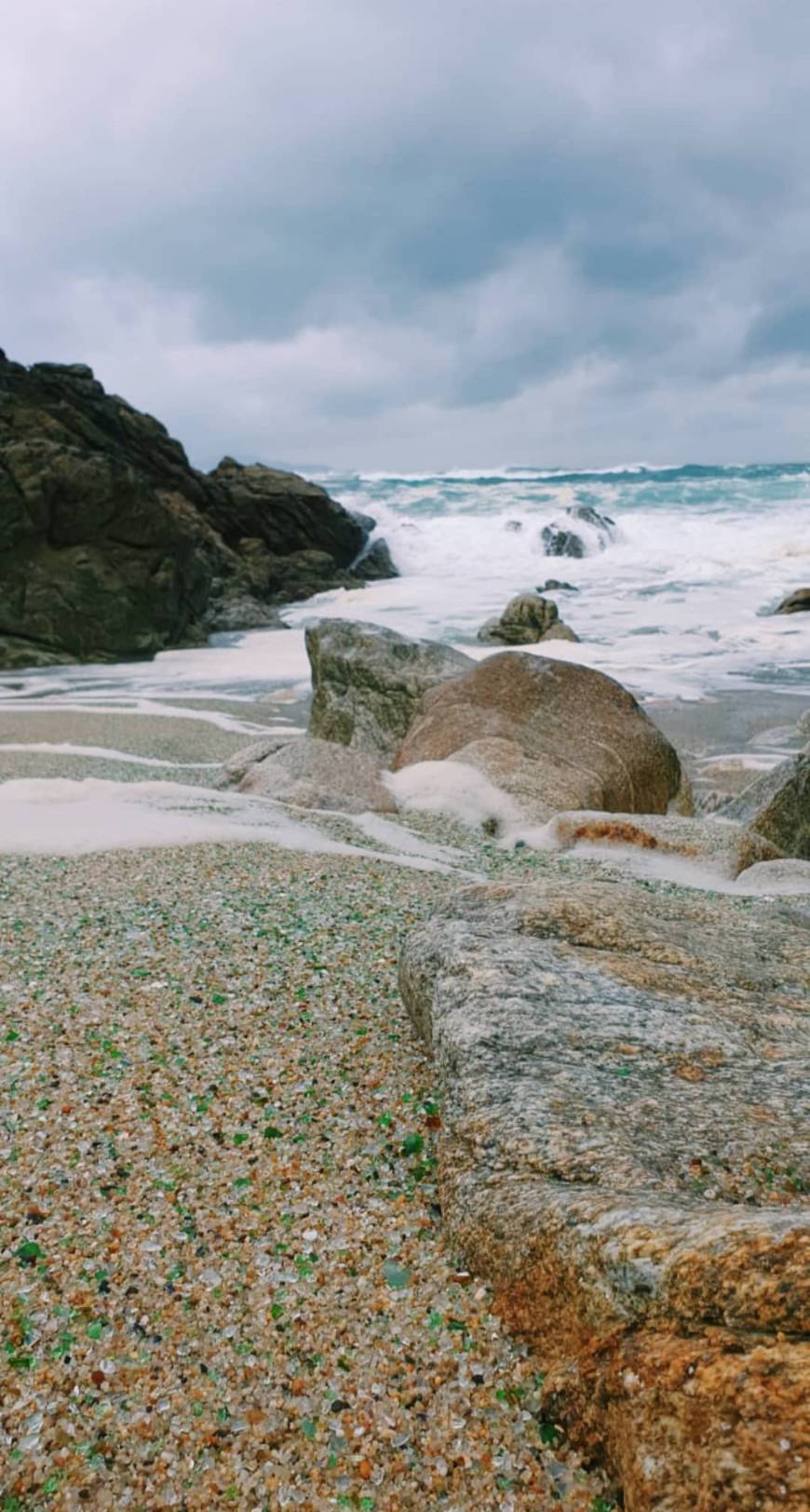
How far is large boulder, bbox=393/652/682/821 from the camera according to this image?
21.5 feet

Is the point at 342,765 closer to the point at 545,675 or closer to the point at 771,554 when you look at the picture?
the point at 545,675

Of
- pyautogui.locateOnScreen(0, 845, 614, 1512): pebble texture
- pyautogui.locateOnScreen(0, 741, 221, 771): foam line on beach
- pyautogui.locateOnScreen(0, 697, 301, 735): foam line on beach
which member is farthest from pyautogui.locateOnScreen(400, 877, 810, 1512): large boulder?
pyautogui.locateOnScreen(0, 697, 301, 735): foam line on beach

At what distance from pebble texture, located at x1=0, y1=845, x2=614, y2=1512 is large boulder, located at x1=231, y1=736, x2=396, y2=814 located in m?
2.68

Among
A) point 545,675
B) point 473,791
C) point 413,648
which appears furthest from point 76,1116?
point 413,648

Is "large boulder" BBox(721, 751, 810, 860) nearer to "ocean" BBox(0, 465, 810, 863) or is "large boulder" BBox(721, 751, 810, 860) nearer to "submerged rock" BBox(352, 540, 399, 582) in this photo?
"ocean" BBox(0, 465, 810, 863)

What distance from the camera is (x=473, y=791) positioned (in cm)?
605

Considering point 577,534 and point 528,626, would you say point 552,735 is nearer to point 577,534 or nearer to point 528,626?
point 528,626

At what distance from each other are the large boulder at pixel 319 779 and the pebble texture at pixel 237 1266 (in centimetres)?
268

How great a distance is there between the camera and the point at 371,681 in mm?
9102

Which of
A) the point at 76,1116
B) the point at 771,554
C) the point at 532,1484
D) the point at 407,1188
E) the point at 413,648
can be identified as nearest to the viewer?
the point at 532,1484

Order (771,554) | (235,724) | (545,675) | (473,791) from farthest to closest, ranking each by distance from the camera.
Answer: (771,554), (235,724), (545,675), (473,791)

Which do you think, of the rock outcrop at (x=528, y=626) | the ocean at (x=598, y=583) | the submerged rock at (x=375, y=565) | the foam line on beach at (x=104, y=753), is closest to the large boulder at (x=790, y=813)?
the foam line on beach at (x=104, y=753)

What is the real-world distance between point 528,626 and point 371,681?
367 inches

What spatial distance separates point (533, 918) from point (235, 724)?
891 centimetres
